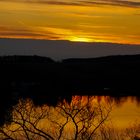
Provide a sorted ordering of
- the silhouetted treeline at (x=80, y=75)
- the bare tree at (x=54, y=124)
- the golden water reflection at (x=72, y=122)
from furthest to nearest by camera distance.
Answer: the silhouetted treeline at (x=80, y=75), the golden water reflection at (x=72, y=122), the bare tree at (x=54, y=124)

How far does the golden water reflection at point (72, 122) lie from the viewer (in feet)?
65.8

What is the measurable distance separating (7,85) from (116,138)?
116 feet

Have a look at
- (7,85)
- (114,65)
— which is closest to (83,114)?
(7,85)

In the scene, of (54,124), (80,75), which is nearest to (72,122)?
(54,124)

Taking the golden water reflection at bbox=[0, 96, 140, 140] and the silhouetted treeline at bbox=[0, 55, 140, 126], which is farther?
the silhouetted treeline at bbox=[0, 55, 140, 126]

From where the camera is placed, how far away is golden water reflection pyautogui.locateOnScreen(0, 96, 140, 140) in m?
20.0

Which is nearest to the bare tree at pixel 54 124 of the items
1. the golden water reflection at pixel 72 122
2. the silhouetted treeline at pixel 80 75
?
the golden water reflection at pixel 72 122

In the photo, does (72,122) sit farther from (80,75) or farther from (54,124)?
(80,75)

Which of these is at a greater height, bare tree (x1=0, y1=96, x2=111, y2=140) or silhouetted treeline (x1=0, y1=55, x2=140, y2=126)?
silhouetted treeline (x1=0, y1=55, x2=140, y2=126)

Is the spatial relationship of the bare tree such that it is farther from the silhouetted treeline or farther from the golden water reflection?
the silhouetted treeline

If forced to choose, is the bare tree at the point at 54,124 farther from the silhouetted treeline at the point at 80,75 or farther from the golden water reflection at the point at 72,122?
the silhouetted treeline at the point at 80,75

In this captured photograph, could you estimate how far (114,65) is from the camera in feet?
335

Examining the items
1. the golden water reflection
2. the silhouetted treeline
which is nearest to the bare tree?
the golden water reflection

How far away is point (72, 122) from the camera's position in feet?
99.3
